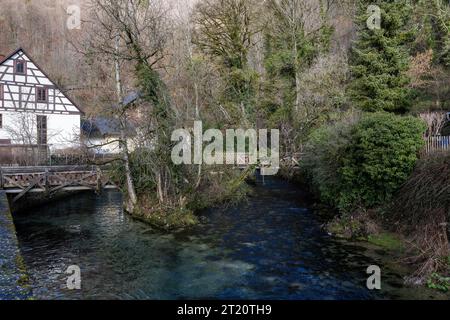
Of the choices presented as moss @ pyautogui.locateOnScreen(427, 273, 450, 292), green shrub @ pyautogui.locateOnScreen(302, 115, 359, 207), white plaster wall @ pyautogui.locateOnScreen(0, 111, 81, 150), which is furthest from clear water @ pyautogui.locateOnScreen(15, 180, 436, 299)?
white plaster wall @ pyautogui.locateOnScreen(0, 111, 81, 150)

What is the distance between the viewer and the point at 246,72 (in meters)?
26.1

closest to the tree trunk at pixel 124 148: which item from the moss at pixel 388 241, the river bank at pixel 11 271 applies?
the river bank at pixel 11 271

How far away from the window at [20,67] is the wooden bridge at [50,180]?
18373 mm

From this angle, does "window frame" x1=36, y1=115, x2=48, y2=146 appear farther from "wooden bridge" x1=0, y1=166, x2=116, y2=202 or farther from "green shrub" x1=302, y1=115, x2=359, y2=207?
"green shrub" x1=302, y1=115, x2=359, y2=207

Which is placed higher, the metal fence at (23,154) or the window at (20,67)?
the window at (20,67)

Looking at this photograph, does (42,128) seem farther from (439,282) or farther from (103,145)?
(439,282)

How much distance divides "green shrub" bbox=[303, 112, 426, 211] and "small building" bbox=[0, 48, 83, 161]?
2390cm

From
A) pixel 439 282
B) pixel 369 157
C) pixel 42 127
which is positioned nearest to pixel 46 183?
pixel 369 157

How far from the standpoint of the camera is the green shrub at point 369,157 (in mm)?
12969

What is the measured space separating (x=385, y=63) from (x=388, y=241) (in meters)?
14.7

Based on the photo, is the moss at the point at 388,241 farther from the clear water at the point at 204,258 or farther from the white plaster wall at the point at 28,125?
the white plaster wall at the point at 28,125

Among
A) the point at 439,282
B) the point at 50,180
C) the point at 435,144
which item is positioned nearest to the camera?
the point at 439,282

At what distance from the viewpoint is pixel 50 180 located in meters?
19.1
